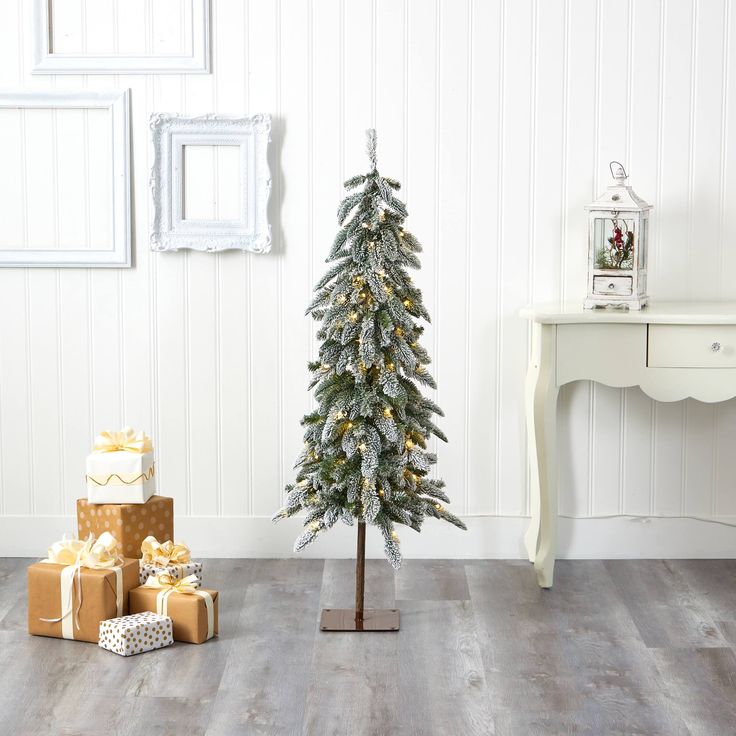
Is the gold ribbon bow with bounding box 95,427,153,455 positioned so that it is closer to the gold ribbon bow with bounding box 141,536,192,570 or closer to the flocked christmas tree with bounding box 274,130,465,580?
the gold ribbon bow with bounding box 141,536,192,570

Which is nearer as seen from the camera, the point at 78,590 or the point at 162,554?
the point at 78,590

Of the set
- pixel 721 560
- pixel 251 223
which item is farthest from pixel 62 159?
pixel 721 560

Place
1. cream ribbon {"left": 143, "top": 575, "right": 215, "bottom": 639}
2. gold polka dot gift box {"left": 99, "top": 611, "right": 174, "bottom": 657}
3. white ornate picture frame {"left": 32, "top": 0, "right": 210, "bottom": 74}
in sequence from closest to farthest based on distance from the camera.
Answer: gold polka dot gift box {"left": 99, "top": 611, "right": 174, "bottom": 657} → cream ribbon {"left": 143, "top": 575, "right": 215, "bottom": 639} → white ornate picture frame {"left": 32, "top": 0, "right": 210, "bottom": 74}

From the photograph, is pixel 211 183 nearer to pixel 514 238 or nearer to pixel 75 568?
pixel 514 238

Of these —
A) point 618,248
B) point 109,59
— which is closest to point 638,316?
point 618,248

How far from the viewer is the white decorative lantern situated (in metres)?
3.12

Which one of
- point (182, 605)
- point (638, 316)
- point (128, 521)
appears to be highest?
point (638, 316)

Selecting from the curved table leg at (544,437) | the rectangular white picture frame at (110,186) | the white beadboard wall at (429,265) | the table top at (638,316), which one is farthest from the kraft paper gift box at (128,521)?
the table top at (638,316)

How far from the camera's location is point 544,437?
3131mm

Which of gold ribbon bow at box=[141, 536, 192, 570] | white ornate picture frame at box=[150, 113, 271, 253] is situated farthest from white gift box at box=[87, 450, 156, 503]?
white ornate picture frame at box=[150, 113, 271, 253]

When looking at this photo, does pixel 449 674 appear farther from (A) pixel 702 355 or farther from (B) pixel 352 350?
(A) pixel 702 355

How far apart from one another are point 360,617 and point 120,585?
24.4 inches

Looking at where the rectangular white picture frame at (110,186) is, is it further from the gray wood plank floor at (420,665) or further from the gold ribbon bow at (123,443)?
the gray wood plank floor at (420,665)

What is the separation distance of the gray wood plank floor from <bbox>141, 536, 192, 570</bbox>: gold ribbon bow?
7.3 inches
